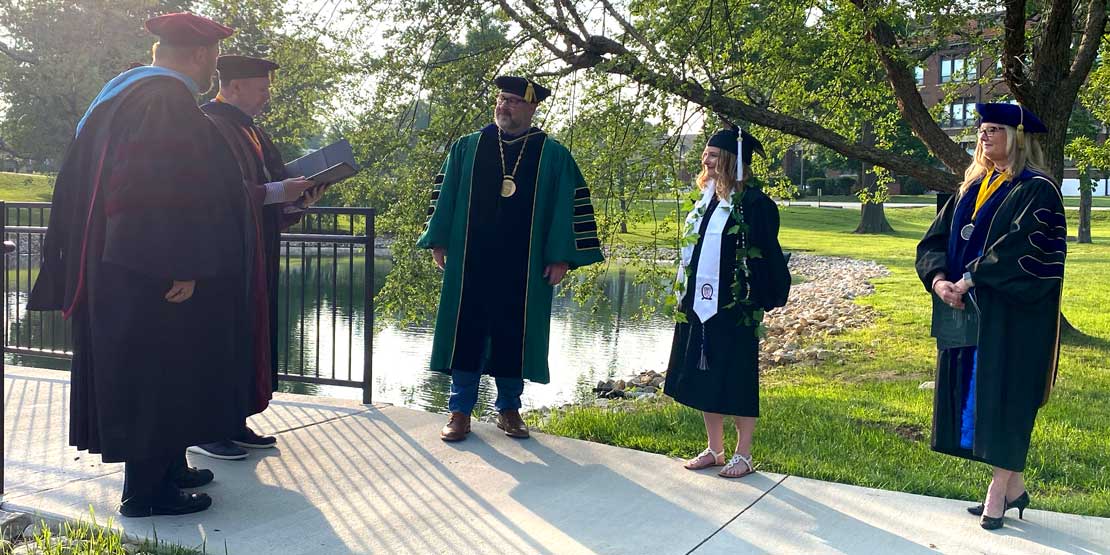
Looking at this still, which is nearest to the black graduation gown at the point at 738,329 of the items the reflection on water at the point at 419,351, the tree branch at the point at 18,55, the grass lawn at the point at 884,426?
the grass lawn at the point at 884,426

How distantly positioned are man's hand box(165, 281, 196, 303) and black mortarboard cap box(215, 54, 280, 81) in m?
1.48

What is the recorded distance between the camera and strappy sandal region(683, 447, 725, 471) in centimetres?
479

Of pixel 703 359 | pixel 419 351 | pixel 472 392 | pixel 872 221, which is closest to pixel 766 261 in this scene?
pixel 703 359

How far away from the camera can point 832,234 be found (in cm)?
3750

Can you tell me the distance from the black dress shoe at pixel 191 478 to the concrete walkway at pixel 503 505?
50 mm

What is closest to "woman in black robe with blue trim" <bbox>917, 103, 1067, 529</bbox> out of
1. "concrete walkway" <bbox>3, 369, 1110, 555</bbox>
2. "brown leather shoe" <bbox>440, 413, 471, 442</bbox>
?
"concrete walkway" <bbox>3, 369, 1110, 555</bbox>

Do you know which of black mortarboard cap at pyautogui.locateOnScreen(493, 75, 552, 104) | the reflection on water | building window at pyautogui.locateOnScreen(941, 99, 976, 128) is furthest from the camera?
building window at pyautogui.locateOnScreen(941, 99, 976, 128)

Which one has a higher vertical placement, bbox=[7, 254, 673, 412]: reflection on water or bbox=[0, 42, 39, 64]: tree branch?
bbox=[0, 42, 39, 64]: tree branch

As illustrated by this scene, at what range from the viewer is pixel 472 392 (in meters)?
5.36

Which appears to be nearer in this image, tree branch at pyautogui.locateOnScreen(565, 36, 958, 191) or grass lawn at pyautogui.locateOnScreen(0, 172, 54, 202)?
tree branch at pyautogui.locateOnScreen(565, 36, 958, 191)

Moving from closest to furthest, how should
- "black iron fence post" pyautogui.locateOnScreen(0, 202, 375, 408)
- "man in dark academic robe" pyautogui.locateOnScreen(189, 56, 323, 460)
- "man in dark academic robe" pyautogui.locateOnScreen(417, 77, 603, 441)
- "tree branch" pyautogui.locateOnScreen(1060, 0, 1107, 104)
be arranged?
1. "man in dark academic robe" pyautogui.locateOnScreen(189, 56, 323, 460)
2. "man in dark academic robe" pyautogui.locateOnScreen(417, 77, 603, 441)
3. "black iron fence post" pyautogui.locateOnScreen(0, 202, 375, 408)
4. "tree branch" pyautogui.locateOnScreen(1060, 0, 1107, 104)

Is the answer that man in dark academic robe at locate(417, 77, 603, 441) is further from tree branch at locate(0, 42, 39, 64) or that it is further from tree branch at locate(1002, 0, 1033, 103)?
tree branch at locate(0, 42, 39, 64)

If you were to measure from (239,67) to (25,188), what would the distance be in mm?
40753

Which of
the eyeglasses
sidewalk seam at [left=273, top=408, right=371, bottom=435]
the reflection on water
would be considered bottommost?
the reflection on water
